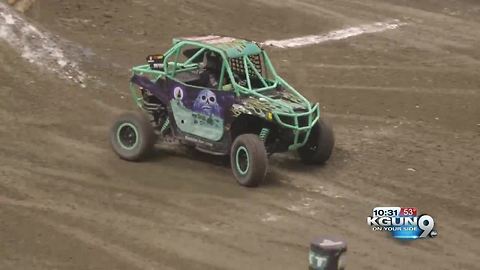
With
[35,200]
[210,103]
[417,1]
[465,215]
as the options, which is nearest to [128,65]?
[210,103]

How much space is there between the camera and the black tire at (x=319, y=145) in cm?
878

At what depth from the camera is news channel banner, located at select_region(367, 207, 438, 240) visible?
691 cm

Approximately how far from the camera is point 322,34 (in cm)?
1658

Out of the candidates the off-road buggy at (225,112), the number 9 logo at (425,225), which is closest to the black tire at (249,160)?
the off-road buggy at (225,112)

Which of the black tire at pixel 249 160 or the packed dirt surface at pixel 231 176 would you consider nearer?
the packed dirt surface at pixel 231 176

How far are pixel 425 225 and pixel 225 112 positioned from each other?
2.74 m

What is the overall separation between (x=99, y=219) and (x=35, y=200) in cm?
87

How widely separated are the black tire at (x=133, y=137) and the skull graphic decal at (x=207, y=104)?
2.12 ft

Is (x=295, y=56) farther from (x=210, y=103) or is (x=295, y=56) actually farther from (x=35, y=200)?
(x=35, y=200)

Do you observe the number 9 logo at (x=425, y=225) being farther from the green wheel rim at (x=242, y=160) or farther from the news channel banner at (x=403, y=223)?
the green wheel rim at (x=242, y=160)

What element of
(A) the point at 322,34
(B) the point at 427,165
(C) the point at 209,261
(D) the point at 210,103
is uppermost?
(A) the point at 322,34

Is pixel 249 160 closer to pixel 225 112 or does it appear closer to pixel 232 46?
pixel 225 112

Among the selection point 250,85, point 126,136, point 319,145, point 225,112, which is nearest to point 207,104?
point 225,112

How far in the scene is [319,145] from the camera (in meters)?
8.81
